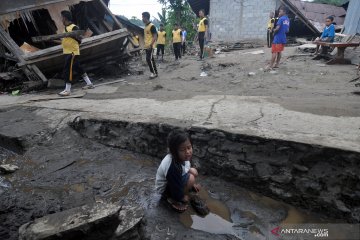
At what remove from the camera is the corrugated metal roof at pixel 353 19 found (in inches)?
373

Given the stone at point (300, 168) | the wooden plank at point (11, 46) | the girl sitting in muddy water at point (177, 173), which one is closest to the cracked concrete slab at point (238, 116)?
the stone at point (300, 168)

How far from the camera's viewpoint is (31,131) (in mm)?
3660

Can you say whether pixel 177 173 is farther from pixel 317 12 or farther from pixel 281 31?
pixel 317 12

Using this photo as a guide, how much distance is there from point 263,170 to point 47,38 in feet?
16.7

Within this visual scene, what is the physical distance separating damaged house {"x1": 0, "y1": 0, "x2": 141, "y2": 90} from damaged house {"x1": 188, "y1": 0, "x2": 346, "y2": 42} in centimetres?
736

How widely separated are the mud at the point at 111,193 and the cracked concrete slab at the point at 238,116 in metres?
0.51

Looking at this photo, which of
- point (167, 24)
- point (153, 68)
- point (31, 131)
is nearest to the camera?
point (31, 131)

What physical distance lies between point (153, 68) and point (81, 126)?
4.15 metres

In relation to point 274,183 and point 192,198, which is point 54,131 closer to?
point 192,198

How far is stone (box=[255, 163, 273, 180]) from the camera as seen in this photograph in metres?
2.60

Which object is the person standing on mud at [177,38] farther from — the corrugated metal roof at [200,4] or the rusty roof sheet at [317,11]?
the rusty roof sheet at [317,11]

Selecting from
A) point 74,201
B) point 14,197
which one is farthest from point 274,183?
point 14,197

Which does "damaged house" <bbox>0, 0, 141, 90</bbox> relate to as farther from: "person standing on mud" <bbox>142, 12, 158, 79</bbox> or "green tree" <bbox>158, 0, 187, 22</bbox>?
"green tree" <bbox>158, 0, 187, 22</bbox>

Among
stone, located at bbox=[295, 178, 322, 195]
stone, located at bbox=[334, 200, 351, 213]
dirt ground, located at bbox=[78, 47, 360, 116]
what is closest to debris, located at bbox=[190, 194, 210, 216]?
stone, located at bbox=[295, 178, 322, 195]
